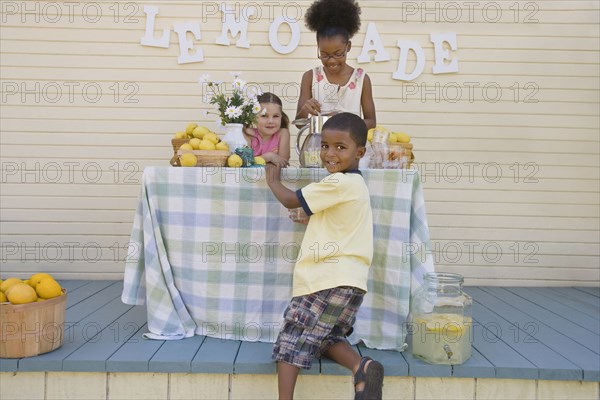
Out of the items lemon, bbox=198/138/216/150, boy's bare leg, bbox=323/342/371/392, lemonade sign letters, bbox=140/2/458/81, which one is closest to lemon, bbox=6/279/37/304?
lemon, bbox=198/138/216/150

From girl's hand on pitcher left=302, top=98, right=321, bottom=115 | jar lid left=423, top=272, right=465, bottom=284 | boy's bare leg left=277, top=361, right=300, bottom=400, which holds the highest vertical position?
girl's hand on pitcher left=302, top=98, right=321, bottom=115

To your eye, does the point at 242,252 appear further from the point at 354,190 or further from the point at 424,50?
the point at 424,50

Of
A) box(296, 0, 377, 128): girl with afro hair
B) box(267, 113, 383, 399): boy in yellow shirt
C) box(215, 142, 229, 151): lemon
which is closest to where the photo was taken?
box(267, 113, 383, 399): boy in yellow shirt

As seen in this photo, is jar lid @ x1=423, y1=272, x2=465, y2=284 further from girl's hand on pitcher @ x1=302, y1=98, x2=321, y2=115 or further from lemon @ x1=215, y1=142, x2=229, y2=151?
lemon @ x1=215, y1=142, x2=229, y2=151

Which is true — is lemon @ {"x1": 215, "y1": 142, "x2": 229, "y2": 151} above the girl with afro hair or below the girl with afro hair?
below

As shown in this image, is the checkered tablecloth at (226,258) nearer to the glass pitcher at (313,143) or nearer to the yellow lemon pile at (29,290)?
the glass pitcher at (313,143)

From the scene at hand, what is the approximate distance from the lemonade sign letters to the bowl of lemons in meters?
2.39

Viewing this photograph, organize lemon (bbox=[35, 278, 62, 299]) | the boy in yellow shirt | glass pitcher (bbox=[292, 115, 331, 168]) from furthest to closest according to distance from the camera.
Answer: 1. glass pitcher (bbox=[292, 115, 331, 168])
2. lemon (bbox=[35, 278, 62, 299])
3. the boy in yellow shirt

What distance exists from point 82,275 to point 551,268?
3.72m

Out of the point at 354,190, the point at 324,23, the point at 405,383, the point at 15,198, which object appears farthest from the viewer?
the point at 15,198

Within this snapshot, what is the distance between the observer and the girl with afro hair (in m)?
2.97

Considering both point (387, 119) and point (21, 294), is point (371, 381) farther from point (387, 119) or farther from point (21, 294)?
point (387, 119)

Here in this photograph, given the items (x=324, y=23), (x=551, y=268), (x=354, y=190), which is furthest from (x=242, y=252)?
(x=551, y=268)

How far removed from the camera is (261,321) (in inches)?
109
